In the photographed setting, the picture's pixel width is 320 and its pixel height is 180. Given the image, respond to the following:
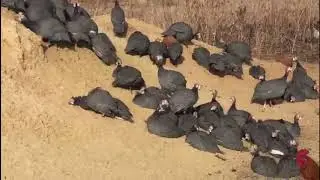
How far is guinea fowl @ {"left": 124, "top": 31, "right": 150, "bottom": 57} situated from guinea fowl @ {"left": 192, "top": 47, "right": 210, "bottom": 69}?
1016 mm

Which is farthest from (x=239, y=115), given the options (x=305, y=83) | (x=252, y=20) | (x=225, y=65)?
(x=252, y=20)

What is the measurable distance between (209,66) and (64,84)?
323cm

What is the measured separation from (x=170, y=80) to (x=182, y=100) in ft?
3.02

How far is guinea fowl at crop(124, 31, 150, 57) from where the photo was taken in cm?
1145

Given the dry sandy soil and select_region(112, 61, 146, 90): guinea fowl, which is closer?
the dry sandy soil

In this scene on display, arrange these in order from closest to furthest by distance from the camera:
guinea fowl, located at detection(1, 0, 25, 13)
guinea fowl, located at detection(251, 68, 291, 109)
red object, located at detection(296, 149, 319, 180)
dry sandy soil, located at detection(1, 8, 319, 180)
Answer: dry sandy soil, located at detection(1, 8, 319, 180)
red object, located at detection(296, 149, 319, 180)
guinea fowl, located at detection(1, 0, 25, 13)
guinea fowl, located at detection(251, 68, 291, 109)

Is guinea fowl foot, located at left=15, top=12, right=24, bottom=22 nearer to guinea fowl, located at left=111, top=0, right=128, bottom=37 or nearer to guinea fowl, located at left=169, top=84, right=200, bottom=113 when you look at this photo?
guinea fowl, located at left=111, top=0, right=128, bottom=37

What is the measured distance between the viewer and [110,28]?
1229cm

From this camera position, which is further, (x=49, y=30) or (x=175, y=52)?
(x=175, y=52)

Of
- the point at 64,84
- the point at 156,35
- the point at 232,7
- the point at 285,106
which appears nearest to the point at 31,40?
the point at 64,84

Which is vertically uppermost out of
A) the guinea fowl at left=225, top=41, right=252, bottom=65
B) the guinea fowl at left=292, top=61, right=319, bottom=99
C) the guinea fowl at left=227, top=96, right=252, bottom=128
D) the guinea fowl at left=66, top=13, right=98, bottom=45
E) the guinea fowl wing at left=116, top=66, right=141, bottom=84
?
the guinea fowl at left=66, top=13, right=98, bottom=45

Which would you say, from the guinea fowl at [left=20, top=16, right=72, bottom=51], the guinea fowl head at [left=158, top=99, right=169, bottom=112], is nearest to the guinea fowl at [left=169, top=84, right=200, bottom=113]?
the guinea fowl head at [left=158, top=99, right=169, bottom=112]

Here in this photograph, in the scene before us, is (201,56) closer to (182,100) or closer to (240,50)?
(240,50)

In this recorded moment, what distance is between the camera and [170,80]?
34.9 feet
